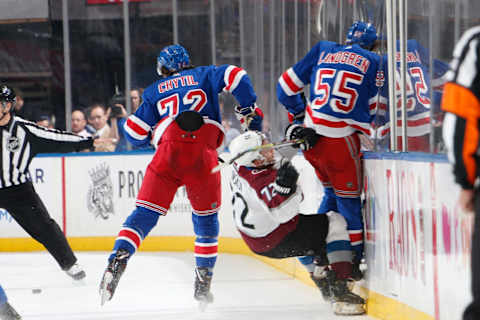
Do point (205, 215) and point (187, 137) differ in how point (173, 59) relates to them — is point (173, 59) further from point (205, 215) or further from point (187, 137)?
point (205, 215)

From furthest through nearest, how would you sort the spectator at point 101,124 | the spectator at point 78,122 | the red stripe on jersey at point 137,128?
the spectator at point 78,122 < the spectator at point 101,124 < the red stripe on jersey at point 137,128

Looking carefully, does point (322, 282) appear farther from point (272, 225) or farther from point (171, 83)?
point (171, 83)

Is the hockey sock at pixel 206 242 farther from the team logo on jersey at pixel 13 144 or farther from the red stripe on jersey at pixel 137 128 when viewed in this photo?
the team logo on jersey at pixel 13 144

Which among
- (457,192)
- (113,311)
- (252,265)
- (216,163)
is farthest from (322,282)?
(252,265)

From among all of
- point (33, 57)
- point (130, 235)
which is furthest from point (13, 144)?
point (33, 57)

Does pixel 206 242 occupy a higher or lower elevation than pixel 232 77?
lower

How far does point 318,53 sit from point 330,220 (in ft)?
3.16

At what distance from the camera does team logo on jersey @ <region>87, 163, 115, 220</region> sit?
7477 millimetres

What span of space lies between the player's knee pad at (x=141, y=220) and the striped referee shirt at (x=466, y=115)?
2.37 metres

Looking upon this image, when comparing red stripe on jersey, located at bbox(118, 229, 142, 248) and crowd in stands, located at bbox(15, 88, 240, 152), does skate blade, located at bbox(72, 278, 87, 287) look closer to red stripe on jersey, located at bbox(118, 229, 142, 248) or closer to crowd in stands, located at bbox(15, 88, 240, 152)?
red stripe on jersey, located at bbox(118, 229, 142, 248)

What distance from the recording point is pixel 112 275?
155 inches

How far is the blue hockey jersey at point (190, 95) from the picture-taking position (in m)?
4.26

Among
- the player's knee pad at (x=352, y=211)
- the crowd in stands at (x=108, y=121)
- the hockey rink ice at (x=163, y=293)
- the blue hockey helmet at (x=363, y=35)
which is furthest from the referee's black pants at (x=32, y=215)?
the crowd in stands at (x=108, y=121)

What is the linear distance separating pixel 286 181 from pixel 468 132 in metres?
1.63
